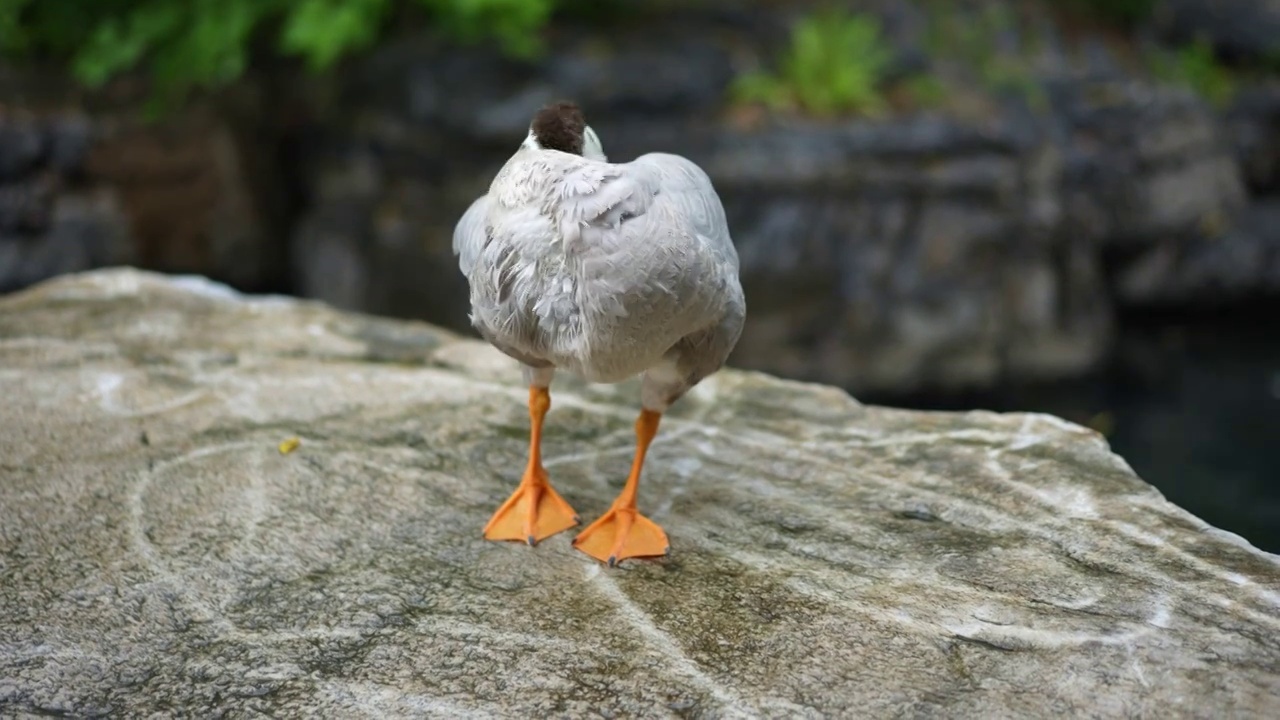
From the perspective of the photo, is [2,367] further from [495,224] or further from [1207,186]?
[1207,186]

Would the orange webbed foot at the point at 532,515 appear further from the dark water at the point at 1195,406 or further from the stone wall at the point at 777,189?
the stone wall at the point at 777,189

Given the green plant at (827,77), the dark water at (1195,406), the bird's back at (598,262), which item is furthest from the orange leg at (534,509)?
the green plant at (827,77)

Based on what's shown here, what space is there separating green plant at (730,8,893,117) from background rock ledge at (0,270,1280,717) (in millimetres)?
4152

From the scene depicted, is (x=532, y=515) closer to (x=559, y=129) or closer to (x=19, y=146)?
(x=559, y=129)

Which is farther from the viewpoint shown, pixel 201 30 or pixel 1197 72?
pixel 1197 72

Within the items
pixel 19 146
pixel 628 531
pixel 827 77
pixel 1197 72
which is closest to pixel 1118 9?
pixel 1197 72

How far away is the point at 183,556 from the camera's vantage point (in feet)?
9.90

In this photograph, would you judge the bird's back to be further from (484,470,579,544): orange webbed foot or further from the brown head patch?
(484,470,579,544): orange webbed foot

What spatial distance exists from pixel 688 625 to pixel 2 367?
3047 millimetres

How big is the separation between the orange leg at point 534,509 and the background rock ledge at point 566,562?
0.21 ft

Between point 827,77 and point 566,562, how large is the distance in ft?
19.4

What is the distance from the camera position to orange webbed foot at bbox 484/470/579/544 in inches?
126

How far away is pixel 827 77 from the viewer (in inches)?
317

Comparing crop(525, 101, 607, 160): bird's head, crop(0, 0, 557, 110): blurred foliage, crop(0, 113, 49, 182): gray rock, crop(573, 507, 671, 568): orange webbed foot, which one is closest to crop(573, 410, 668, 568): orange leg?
crop(573, 507, 671, 568): orange webbed foot
